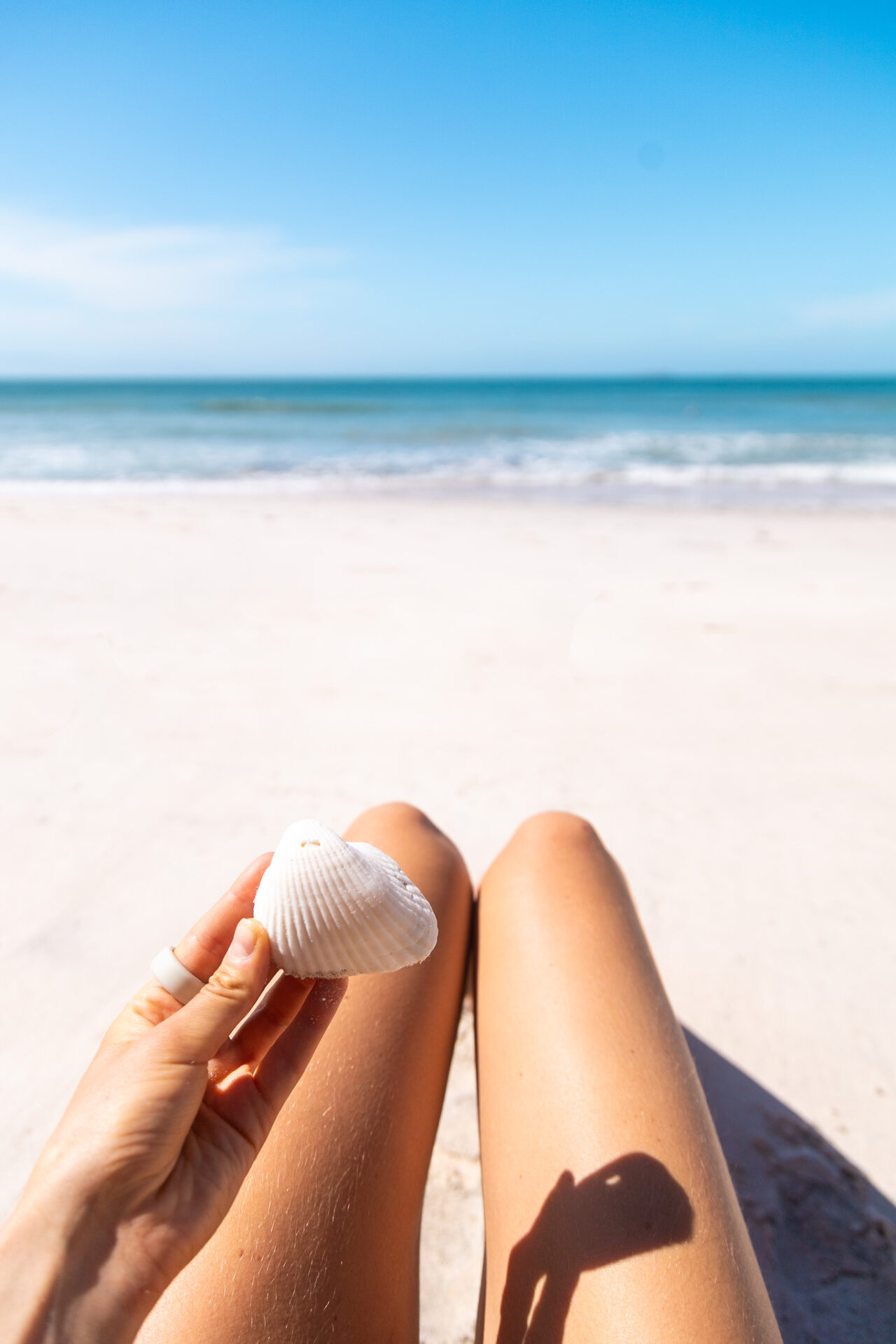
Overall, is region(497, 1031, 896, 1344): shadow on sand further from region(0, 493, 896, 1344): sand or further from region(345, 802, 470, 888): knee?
region(345, 802, 470, 888): knee

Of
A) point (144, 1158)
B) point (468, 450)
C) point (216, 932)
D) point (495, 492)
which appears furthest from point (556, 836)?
point (468, 450)

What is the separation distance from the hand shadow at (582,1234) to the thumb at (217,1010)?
1.87ft

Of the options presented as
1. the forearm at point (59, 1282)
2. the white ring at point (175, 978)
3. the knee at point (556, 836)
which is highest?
the white ring at point (175, 978)

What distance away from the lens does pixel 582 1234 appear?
1.05 meters

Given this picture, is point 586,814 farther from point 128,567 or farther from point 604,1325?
point 128,567

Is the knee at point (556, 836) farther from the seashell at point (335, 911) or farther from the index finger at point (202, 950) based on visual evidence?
the index finger at point (202, 950)

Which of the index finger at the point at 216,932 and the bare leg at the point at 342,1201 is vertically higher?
the index finger at the point at 216,932

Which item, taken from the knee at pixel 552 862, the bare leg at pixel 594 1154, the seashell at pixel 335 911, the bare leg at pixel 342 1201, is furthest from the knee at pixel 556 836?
the seashell at pixel 335 911

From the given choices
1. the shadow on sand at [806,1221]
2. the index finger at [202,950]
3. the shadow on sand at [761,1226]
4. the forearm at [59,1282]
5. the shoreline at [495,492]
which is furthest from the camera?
the shoreline at [495,492]

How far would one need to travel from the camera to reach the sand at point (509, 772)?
5.85ft

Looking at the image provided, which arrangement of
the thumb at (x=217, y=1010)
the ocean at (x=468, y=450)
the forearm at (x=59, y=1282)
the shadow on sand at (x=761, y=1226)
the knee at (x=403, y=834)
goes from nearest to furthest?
the forearm at (x=59, y=1282) → the thumb at (x=217, y=1010) → the shadow on sand at (x=761, y=1226) → the knee at (x=403, y=834) → the ocean at (x=468, y=450)

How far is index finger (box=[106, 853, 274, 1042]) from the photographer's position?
92 cm

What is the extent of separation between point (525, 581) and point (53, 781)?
3.57 meters

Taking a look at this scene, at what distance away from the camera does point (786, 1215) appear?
1.59 metres
